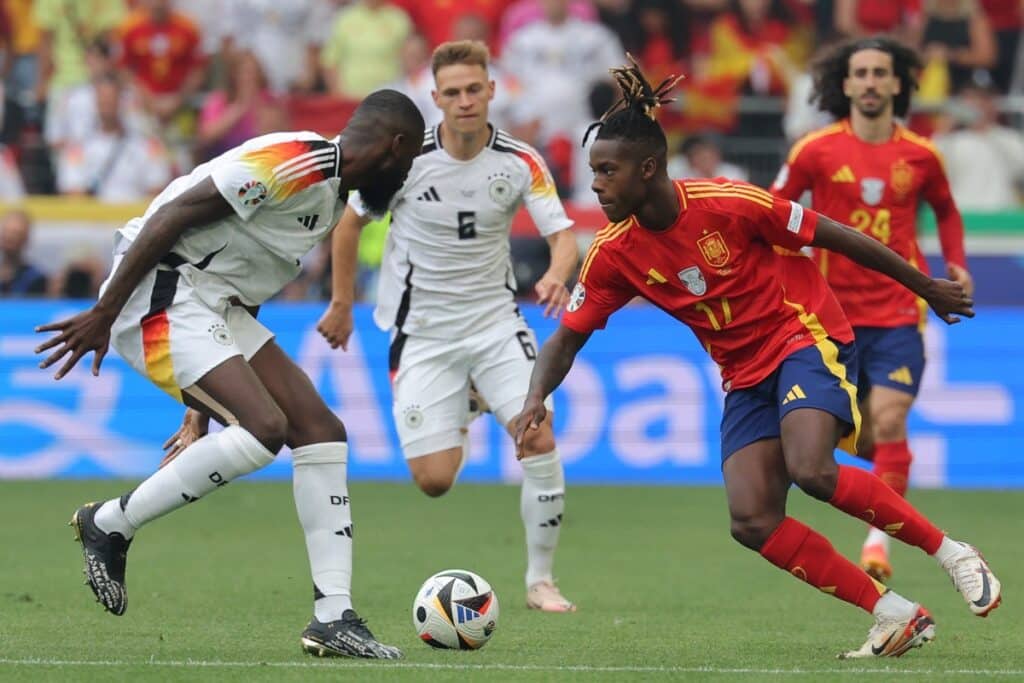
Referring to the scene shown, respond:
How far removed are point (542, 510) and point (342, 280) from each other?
5.19ft

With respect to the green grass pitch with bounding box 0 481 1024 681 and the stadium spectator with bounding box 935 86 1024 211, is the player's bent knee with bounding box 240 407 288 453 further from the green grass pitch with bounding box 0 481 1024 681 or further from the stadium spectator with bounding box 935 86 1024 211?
the stadium spectator with bounding box 935 86 1024 211

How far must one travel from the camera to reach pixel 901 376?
10188 millimetres

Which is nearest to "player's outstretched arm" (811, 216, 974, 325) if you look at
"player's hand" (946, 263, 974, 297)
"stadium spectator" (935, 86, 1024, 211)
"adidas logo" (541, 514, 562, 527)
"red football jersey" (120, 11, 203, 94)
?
"adidas logo" (541, 514, 562, 527)

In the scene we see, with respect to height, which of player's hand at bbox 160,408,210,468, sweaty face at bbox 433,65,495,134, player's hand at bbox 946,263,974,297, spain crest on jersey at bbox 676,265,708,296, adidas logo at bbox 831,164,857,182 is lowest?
player's hand at bbox 160,408,210,468

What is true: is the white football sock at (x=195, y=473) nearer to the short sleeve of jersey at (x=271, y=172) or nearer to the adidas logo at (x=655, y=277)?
the short sleeve of jersey at (x=271, y=172)

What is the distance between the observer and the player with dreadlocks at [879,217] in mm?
10125

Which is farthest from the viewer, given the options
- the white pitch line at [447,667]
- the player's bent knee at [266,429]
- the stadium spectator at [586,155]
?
the stadium spectator at [586,155]

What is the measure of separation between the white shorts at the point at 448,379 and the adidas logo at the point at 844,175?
1.97 metres

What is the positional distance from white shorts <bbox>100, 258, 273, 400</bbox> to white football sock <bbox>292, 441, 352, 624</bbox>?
55 cm

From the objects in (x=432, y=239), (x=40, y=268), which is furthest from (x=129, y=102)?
(x=432, y=239)

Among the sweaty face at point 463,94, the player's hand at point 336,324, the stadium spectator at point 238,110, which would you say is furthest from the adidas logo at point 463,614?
the stadium spectator at point 238,110

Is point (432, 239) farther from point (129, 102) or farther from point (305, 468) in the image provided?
point (129, 102)

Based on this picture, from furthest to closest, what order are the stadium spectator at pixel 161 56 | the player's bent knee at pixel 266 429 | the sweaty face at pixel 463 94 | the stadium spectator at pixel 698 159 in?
the stadium spectator at pixel 161 56 < the stadium spectator at pixel 698 159 < the sweaty face at pixel 463 94 < the player's bent knee at pixel 266 429

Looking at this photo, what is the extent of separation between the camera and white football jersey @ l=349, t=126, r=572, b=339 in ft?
30.8
